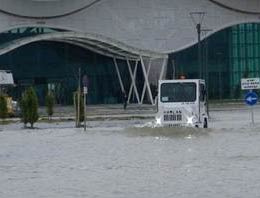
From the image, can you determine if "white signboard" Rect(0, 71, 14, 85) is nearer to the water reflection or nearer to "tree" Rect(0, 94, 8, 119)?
"tree" Rect(0, 94, 8, 119)

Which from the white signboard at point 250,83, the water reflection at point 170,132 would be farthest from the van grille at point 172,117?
the white signboard at point 250,83

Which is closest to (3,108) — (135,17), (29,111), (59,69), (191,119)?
(29,111)

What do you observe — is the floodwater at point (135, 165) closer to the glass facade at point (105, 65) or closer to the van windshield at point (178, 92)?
the van windshield at point (178, 92)

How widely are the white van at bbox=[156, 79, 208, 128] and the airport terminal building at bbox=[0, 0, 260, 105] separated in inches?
1614

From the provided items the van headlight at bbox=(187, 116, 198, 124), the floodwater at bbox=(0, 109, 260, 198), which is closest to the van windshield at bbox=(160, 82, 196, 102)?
the van headlight at bbox=(187, 116, 198, 124)

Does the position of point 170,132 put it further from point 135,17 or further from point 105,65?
point 135,17

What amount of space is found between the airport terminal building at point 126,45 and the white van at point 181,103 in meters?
41.0

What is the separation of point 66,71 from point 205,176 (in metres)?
68.9

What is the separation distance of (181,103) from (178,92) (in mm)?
719

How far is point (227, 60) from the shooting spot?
91.7 meters

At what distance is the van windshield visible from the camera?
33.4 metres

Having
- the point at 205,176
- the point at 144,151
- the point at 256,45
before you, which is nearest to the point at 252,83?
the point at 144,151

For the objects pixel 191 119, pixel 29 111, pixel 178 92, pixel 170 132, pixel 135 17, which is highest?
pixel 135 17

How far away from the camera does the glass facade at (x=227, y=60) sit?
295 ft
